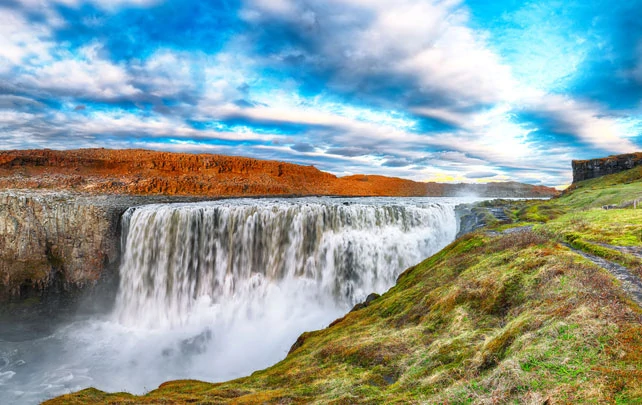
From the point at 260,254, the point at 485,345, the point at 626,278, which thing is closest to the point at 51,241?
the point at 260,254

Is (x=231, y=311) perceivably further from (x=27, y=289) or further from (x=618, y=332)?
(x=618, y=332)

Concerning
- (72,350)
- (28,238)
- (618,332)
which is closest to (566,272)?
(618,332)

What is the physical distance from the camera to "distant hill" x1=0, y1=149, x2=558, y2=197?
5959 cm

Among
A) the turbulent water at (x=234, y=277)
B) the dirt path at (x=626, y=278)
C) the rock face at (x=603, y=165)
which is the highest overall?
the rock face at (x=603, y=165)

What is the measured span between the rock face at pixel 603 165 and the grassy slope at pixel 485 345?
52.3 meters

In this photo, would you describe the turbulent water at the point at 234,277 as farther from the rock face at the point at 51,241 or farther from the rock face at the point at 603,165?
the rock face at the point at 603,165

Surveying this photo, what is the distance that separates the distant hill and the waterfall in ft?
96.6

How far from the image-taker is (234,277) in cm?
2577

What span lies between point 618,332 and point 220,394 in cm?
693

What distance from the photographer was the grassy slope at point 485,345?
3939 millimetres

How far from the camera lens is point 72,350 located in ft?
71.1

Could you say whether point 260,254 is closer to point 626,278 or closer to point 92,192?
point 626,278

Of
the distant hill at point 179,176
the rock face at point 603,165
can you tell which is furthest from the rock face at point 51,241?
the rock face at point 603,165

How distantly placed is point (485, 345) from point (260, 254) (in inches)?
861
